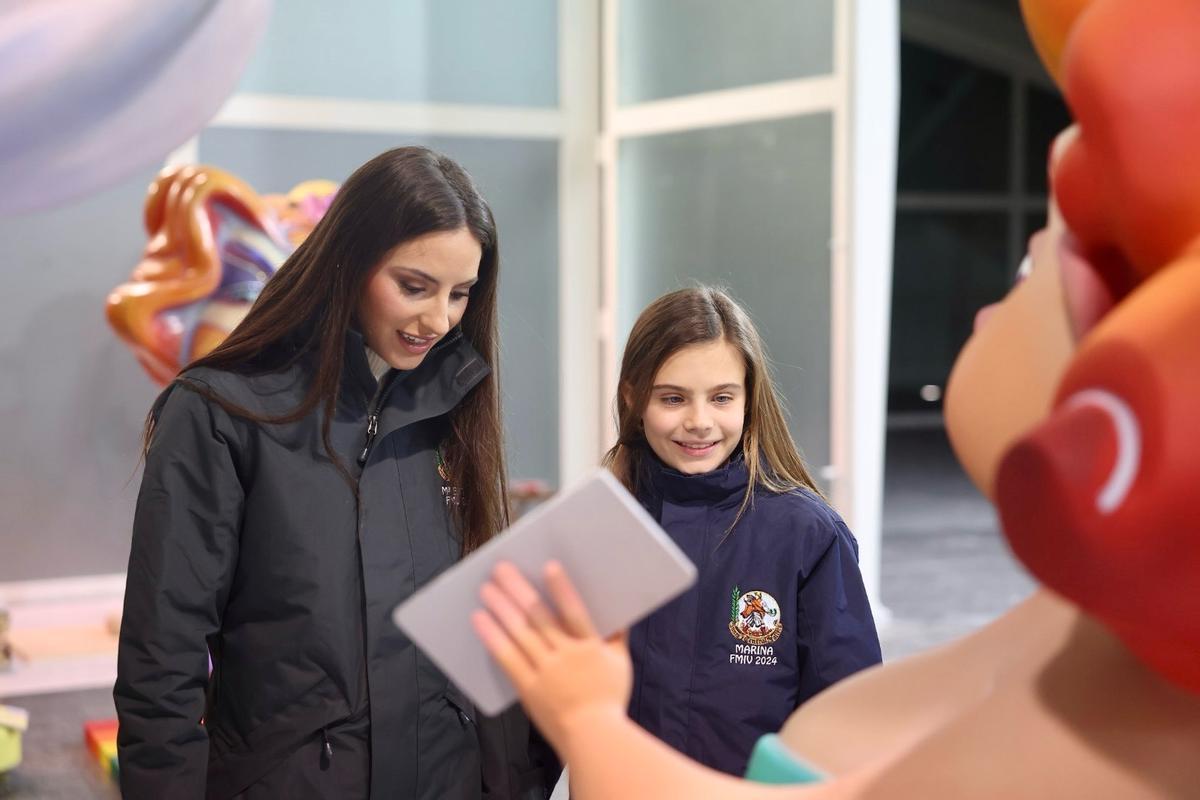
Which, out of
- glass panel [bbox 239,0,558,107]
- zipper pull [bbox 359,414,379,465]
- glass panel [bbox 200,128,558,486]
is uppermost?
glass panel [bbox 239,0,558,107]

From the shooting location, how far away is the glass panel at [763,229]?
507cm

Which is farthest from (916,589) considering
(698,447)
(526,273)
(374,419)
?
(374,419)

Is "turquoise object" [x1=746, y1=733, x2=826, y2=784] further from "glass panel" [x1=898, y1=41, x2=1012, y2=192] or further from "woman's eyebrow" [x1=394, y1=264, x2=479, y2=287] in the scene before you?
"glass panel" [x1=898, y1=41, x2=1012, y2=192]

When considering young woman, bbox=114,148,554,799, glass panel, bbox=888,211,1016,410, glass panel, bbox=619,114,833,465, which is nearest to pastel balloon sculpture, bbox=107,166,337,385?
glass panel, bbox=619,114,833,465

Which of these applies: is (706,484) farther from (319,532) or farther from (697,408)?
(319,532)

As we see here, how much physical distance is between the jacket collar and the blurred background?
250 centimetres

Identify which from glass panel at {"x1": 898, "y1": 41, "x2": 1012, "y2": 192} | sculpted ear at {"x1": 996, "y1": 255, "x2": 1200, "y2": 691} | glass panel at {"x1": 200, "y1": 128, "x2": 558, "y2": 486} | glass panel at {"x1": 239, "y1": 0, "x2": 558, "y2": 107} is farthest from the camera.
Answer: glass panel at {"x1": 898, "y1": 41, "x2": 1012, "y2": 192}

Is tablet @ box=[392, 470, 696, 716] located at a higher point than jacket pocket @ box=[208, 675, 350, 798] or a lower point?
higher

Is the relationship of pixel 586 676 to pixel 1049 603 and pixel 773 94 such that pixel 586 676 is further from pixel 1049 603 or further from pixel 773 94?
pixel 773 94

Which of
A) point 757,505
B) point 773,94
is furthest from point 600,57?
point 757,505

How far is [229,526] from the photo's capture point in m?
1.68

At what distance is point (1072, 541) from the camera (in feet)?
2.39

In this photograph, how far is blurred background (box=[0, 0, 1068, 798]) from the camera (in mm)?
4918

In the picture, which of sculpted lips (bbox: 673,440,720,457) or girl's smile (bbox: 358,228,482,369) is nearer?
girl's smile (bbox: 358,228,482,369)
